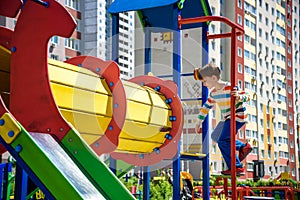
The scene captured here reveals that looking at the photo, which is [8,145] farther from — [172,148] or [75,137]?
[172,148]

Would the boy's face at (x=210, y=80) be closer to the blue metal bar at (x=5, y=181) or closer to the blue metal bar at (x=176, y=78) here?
the blue metal bar at (x=176, y=78)

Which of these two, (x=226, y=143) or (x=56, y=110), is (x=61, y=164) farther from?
(x=226, y=143)

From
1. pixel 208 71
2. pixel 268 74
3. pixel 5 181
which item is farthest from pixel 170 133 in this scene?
pixel 268 74

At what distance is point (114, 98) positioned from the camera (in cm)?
364

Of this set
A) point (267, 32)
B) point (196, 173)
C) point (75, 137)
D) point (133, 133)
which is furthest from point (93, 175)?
point (267, 32)

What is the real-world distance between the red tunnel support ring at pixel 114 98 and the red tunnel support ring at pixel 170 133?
128 cm

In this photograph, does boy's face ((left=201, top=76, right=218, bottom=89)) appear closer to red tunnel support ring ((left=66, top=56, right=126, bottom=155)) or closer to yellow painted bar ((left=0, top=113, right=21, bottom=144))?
red tunnel support ring ((left=66, top=56, right=126, bottom=155))

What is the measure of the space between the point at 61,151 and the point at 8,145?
0.30 meters

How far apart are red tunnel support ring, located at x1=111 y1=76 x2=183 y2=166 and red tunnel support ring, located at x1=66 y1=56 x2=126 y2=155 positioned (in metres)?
1.28

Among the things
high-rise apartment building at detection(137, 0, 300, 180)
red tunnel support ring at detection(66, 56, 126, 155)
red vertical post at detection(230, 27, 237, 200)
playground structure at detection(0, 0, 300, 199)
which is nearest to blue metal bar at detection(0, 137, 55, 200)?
playground structure at detection(0, 0, 300, 199)

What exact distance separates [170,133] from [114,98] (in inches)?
51.9

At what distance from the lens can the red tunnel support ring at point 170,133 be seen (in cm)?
482

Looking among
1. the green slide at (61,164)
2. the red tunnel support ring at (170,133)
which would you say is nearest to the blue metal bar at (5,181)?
the red tunnel support ring at (170,133)

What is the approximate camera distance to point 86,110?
11.0 ft
